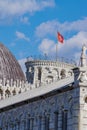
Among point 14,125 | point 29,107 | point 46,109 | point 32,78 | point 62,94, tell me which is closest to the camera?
→ point 62,94

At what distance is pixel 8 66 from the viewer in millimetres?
104250

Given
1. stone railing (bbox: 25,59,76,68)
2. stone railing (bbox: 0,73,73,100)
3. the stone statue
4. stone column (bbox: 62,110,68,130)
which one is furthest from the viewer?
stone railing (bbox: 25,59,76,68)

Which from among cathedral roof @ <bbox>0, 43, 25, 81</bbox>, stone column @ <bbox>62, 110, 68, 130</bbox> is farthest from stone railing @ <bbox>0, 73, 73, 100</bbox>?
stone column @ <bbox>62, 110, 68, 130</bbox>

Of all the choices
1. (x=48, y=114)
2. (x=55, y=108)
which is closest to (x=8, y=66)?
(x=48, y=114)

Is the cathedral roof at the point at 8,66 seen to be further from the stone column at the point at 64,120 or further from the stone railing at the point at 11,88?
the stone column at the point at 64,120

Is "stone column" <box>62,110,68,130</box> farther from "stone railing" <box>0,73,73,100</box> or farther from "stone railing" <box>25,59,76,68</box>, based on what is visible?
"stone railing" <box>25,59,76,68</box>

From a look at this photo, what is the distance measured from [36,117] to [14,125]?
20.6 feet

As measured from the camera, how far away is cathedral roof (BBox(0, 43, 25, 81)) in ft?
336

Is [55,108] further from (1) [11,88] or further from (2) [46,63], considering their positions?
(2) [46,63]

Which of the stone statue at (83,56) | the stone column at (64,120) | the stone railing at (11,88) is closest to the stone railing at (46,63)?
the stone railing at (11,88)

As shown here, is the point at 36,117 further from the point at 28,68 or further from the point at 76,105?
the point at 28,68

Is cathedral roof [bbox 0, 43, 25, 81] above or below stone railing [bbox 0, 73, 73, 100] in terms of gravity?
above

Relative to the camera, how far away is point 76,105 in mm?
41875

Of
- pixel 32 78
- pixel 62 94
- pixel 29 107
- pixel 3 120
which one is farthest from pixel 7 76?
pixel 62 94
